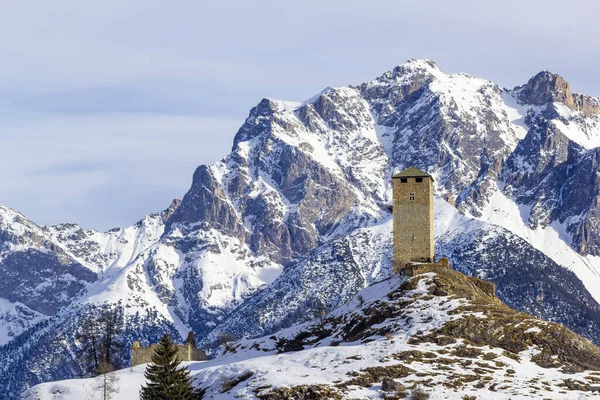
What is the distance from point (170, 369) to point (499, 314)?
152 ft

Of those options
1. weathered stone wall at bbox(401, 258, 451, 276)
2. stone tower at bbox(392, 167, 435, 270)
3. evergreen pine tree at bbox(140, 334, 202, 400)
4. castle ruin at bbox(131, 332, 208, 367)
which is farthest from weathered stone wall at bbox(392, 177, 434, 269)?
evergreen pine tree at bbox(140, 334, 202, 400)

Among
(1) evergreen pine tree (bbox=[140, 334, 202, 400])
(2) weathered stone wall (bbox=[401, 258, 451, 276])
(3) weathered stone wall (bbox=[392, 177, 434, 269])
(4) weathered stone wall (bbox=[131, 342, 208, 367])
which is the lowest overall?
(1) evergreen pine tree (bbox=[140, 334, 202, 400])

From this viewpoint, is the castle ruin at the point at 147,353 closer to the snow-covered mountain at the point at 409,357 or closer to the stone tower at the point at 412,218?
the snow-covered mountain at the point at 409,357

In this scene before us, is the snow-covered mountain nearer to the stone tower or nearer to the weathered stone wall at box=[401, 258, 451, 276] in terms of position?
the weathered stone wall at box=[401, 258, 451, 276]

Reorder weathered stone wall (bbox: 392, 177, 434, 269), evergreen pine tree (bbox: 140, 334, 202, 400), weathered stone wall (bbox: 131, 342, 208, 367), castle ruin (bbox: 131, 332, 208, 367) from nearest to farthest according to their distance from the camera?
evergreen pine tree (bbox: 140, 334, 202, 400) → weathered stone wall (bbox: 392, 177, 434, 269) → castle ruin (bbox: 131, 332, 208, 367) → weathered stone wall (bbox: 131, 342, 208, 367)

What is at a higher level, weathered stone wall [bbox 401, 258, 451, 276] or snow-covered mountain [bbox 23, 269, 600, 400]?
weathered stone wall [bbox 401, 258, 451, 276]

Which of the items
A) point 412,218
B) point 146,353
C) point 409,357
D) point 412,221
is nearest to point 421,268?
point 412,221

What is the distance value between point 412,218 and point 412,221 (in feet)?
1.46

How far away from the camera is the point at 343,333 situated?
546 ft

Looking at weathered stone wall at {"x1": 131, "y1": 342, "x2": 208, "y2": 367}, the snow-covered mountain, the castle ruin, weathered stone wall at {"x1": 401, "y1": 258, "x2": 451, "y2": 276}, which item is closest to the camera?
the snow-covered mountain

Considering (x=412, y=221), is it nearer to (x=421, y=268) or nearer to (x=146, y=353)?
(x=421, y=268)

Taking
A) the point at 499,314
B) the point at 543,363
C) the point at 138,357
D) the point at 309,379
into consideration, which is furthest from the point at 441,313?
the point at 138,357

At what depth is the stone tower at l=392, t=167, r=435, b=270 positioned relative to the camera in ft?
591

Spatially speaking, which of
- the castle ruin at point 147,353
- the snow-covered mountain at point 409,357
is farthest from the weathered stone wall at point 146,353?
the snow-covered mountain at point 409,357
